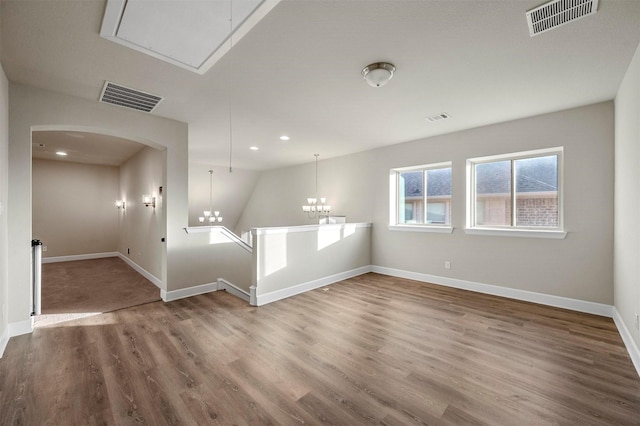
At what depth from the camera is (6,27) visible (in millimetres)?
2102

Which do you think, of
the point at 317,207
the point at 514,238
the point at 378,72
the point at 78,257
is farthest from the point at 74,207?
the point at 514,238

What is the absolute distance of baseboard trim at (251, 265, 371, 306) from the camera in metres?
3.95

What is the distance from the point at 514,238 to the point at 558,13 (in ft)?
10.6

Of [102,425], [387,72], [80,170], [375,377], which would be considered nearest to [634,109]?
[387,72]

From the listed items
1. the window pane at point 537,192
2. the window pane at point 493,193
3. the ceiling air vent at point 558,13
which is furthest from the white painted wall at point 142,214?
the window pane at point 537,192

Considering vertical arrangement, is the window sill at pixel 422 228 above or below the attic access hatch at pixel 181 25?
below

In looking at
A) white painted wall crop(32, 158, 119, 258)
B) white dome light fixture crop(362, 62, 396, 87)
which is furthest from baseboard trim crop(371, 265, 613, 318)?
white painted wall crop(32, 158, 119, 258)

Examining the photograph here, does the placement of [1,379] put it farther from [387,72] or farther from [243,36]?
[387,72]

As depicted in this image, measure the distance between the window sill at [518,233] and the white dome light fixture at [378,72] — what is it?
3.19m

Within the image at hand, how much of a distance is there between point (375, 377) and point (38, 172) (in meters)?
9.75

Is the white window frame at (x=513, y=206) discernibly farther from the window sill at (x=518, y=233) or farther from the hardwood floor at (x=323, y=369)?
the hardwood floor at (x=323, y=369)

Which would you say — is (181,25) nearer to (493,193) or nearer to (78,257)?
(493,193)

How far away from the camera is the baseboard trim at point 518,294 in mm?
3584

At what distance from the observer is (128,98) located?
3379 millimetres
